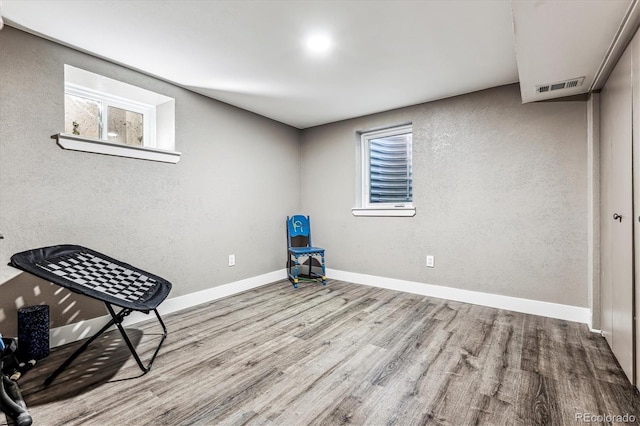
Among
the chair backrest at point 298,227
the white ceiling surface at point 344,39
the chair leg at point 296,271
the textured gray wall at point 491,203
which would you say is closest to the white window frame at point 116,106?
the white ceiling surface at point 344,39

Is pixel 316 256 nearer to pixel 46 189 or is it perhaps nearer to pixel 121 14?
pixel 46 189

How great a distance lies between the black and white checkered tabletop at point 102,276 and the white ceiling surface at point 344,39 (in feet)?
5.03

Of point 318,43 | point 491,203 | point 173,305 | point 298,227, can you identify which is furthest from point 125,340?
point 491,203

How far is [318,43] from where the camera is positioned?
6.98 ft

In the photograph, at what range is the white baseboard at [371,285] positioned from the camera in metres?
2.22

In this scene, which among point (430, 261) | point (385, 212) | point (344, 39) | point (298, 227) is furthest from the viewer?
point (298, 227)

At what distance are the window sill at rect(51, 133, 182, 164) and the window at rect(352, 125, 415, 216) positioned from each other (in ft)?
7.46

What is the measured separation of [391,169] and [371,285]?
152cm

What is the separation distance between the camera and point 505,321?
99.9 inches

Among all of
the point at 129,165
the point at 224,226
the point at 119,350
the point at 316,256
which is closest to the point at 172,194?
the point at 129,165

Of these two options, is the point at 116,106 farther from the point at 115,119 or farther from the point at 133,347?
the point at 133,347

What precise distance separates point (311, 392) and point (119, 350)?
1450mm

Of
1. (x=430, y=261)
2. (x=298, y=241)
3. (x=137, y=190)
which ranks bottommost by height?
(x=430, y=261)

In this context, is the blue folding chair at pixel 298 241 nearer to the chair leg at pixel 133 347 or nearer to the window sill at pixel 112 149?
the window sill at pixel 112 149
